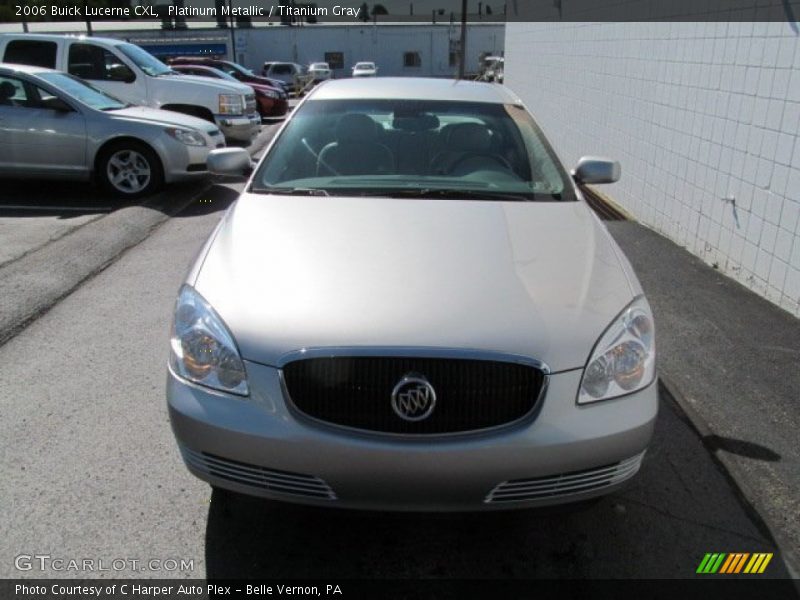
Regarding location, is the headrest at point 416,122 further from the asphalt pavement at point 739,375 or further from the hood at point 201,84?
the hood at point 201,84

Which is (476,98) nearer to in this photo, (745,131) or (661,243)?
(745,131)

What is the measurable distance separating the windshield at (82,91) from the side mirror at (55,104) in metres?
0.15

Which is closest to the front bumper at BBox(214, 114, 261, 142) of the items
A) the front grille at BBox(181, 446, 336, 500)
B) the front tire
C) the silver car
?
the front tire

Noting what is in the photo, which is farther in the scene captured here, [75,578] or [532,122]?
[532,122]

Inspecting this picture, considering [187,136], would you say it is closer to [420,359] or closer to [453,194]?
[453,194]

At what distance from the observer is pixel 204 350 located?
7.82 ft

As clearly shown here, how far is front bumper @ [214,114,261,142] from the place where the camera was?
1212 cm

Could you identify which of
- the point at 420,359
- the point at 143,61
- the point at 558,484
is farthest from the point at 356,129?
the point at 143,61

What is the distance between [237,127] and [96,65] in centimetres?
242

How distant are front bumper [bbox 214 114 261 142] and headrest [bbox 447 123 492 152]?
8903mm

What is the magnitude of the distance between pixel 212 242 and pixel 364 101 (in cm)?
160

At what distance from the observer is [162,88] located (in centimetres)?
1162

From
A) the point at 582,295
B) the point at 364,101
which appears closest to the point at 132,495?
the point at 582,295

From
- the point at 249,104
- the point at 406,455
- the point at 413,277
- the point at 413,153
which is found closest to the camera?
the point at 406,455
